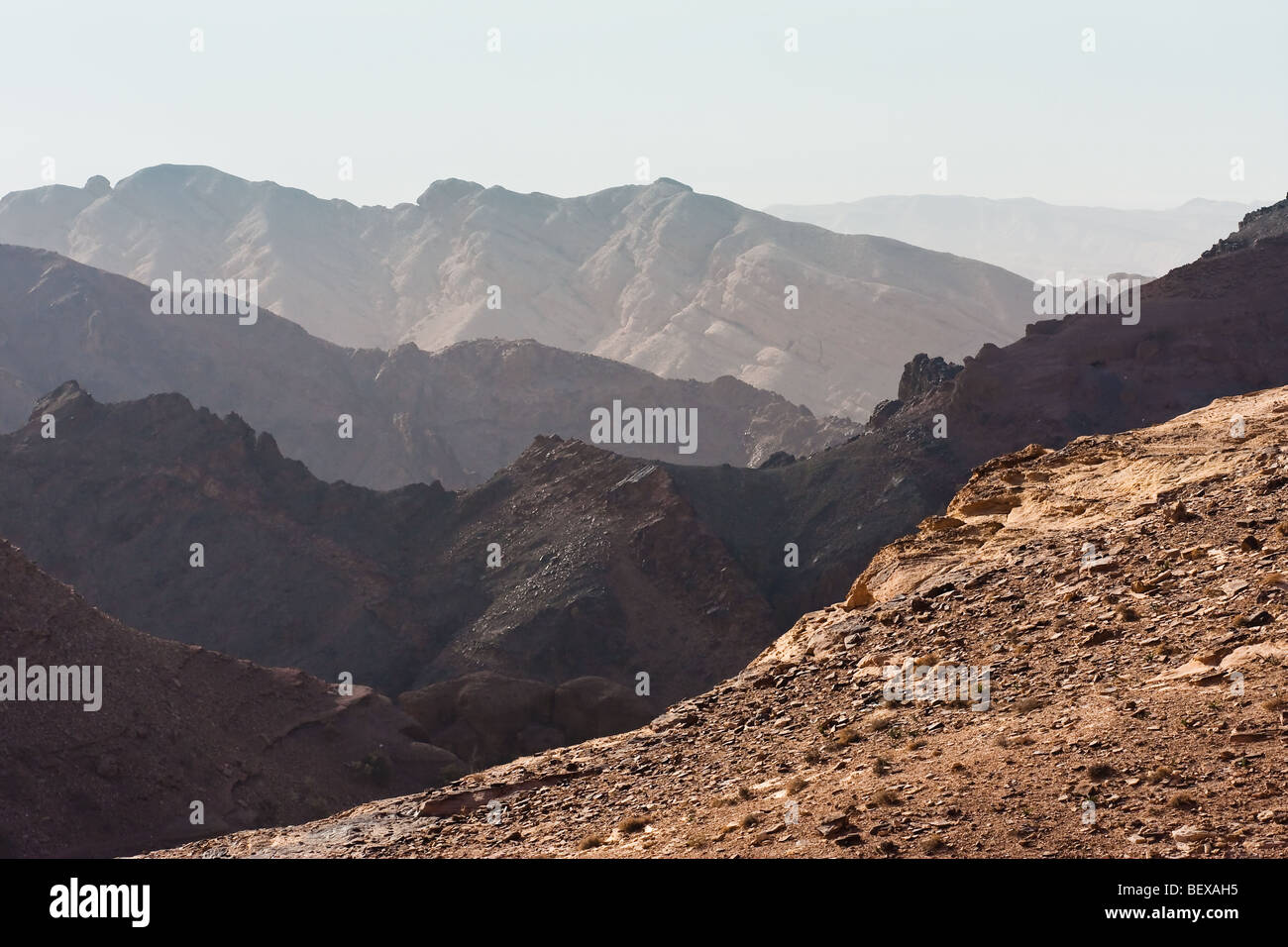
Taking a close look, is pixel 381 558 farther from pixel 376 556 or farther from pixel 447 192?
pixel 447 192

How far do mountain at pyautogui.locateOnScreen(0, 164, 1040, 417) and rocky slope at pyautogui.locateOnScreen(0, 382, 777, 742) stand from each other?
73201 millimetres

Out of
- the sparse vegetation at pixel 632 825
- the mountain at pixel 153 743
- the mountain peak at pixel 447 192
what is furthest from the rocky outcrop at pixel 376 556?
the mountain peak at pixel 447 192

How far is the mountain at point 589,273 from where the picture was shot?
468ft

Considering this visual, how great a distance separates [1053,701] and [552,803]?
14.5 feet

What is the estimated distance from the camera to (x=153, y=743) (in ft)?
102

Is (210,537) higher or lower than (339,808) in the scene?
higher

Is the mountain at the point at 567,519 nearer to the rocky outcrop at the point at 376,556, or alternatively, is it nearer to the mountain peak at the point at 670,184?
the rocky outcrop at the point at 376,556

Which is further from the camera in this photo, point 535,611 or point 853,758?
point 535,611

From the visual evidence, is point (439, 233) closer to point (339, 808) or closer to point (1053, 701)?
point (339, 808)

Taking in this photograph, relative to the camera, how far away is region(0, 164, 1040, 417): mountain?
468ft

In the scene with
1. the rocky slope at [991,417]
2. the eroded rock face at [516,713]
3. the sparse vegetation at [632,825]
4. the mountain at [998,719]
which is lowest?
the eroded rock face at [516,713]

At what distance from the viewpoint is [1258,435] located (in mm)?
16797

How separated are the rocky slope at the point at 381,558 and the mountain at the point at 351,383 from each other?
122 ft
